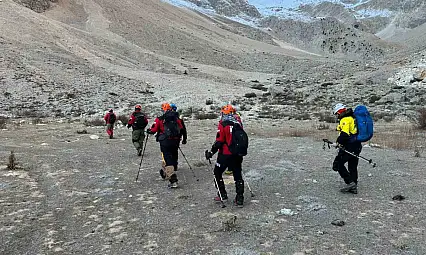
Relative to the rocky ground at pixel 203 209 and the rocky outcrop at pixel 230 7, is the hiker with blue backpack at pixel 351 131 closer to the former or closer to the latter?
the rocky ground at pixel 203 209

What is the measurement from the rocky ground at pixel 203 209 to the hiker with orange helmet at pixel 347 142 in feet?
1.10

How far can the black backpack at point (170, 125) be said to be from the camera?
891 centimetres

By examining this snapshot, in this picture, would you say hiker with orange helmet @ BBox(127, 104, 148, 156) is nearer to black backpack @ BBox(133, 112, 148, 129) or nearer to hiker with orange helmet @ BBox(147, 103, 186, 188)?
black backpack @ BBox(133, 112, 148, 129)

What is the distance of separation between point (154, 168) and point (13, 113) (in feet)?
67.3

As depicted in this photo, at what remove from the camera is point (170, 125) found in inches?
352

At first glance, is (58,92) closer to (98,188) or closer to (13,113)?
(13,113)

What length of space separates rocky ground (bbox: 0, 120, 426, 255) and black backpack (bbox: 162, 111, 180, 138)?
1213mm

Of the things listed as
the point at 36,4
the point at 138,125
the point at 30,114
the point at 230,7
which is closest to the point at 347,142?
the point at 138,125

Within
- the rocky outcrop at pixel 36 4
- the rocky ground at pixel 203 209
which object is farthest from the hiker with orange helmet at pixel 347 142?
the rocky outcrop at pixel 36 4

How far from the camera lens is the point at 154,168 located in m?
11.2

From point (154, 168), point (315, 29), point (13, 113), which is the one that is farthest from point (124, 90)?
point (315, 29)

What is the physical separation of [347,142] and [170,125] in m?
3.71

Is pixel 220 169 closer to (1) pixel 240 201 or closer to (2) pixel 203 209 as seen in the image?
(1) pixel 240 201

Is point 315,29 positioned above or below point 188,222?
above
